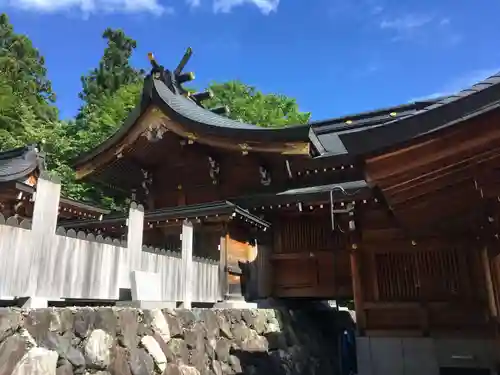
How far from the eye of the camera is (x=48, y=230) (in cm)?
525

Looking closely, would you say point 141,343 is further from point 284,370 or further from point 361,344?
point 361,344

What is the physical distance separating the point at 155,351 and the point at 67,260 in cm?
181

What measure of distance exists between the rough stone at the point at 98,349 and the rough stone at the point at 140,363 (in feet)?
1.44

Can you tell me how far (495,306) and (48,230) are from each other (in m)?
8.43

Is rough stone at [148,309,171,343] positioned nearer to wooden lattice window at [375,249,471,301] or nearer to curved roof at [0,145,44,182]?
wooden lattice window at [375,249,471,301]

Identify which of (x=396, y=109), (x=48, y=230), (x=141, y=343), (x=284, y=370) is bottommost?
(x=284, y=370)

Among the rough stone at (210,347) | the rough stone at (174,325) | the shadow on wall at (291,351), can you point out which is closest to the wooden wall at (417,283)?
the shadow on wall at (291,351)

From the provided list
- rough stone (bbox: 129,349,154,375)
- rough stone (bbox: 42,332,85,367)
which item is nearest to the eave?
rough stone (bbox: 129,349,154,375)

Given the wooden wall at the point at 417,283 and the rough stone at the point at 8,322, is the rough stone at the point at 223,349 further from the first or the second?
the rough stone at the point at 8,322

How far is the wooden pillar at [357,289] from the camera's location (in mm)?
9859

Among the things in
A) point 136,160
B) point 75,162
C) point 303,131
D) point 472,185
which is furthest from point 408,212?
point 75,162

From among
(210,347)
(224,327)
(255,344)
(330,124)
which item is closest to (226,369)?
(210,347)

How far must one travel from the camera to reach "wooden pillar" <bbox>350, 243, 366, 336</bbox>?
9.86 m

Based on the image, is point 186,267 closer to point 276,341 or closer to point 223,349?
point 223,349
